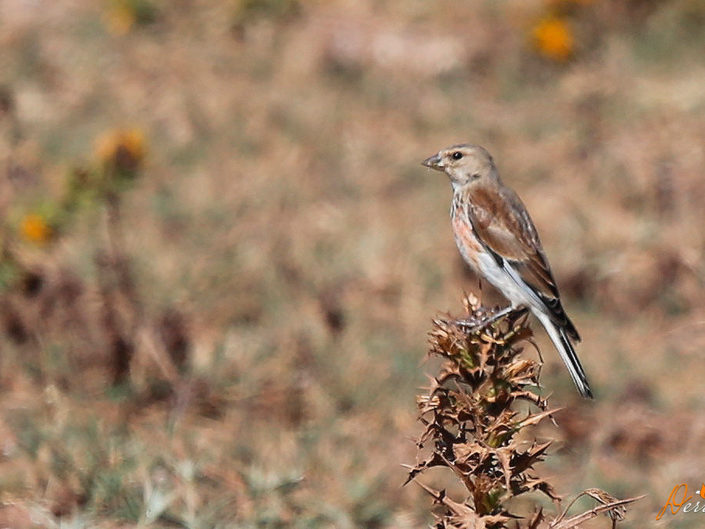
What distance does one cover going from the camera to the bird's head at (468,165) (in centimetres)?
471

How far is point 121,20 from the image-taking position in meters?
9.58

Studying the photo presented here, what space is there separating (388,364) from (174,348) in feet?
3.77

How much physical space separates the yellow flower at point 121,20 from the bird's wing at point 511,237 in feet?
19.2

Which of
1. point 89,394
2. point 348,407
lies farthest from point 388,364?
point 89,394

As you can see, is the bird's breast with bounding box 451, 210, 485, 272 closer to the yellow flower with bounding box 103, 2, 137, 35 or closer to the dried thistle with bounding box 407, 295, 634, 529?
the dried thistle with bounding box 407, 295, 634, 529

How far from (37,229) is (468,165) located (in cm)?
210

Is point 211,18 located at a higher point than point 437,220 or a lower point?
higher

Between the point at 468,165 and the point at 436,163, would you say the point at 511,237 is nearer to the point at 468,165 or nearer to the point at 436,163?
the point at 468,165

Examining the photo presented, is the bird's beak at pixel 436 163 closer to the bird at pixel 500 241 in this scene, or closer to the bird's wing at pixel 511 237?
the bird at pixel 500 241

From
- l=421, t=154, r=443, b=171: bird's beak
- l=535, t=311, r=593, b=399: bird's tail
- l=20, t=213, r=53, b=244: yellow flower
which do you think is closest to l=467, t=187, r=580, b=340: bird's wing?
l=535, t=311, r=593, b=399: bird's tail

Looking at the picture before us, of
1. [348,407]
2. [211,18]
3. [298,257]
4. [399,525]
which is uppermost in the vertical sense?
[211,18]

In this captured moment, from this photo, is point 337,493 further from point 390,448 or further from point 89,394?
point 89,394

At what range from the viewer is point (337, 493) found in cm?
450

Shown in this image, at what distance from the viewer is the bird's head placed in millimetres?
4707
